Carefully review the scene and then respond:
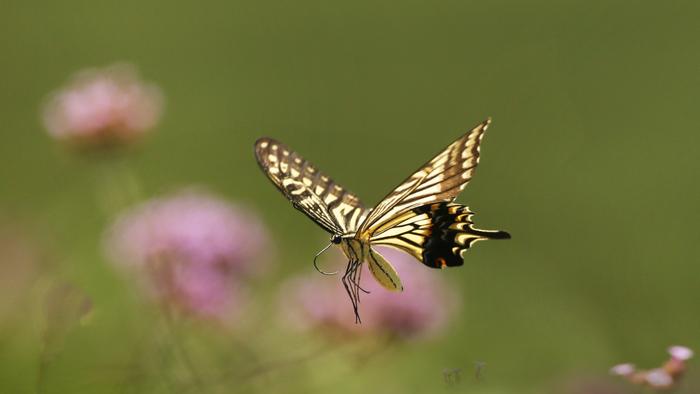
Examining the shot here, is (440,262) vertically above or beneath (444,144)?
beneath

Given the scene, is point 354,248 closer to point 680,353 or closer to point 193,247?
point 680,353

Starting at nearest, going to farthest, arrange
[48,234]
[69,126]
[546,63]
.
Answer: [48,234], [69,126], [546,63]

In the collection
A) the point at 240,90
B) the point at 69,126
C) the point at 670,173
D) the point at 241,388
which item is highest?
the point at 240,90

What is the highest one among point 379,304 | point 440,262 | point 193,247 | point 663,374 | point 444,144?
point 444,144

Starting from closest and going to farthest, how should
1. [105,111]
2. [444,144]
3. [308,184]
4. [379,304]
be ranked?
[308,184] < [379,304] < [105,111] < [444,144]

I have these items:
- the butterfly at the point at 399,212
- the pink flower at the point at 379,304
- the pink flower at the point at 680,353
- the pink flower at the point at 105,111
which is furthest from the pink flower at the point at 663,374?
the pink flower at the point at 105,111

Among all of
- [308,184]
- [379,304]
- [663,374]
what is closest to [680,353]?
[663,374]

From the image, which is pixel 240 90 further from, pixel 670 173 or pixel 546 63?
pixel 670 173

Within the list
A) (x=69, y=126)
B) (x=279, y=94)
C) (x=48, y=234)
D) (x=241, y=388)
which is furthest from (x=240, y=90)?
(x=241, y=388)
